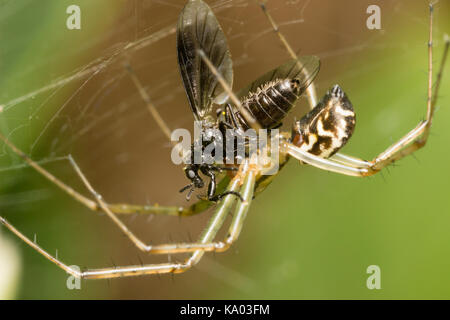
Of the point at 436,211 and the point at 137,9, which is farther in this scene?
the point at 436,211

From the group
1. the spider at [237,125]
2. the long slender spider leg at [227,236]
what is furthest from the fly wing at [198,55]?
the long slender spider leg at [227,236]

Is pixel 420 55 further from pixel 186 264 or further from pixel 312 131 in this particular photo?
pixel 186 264

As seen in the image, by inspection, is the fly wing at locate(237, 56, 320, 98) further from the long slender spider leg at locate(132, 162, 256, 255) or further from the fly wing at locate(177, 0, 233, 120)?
the long slender spider leg at locate(132, 162, 256, 255)

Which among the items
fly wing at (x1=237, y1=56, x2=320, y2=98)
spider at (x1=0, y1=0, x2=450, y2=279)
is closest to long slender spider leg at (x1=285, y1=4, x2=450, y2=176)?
spider at (x1=0, y1=0, x2=450, y2=279)

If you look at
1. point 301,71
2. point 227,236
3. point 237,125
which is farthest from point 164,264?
point 301,71

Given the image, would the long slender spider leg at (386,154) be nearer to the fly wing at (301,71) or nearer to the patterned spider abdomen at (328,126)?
the patterned spider abdomen at (328,126)

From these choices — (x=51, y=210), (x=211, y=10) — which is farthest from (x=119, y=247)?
(x=211, y=10)
